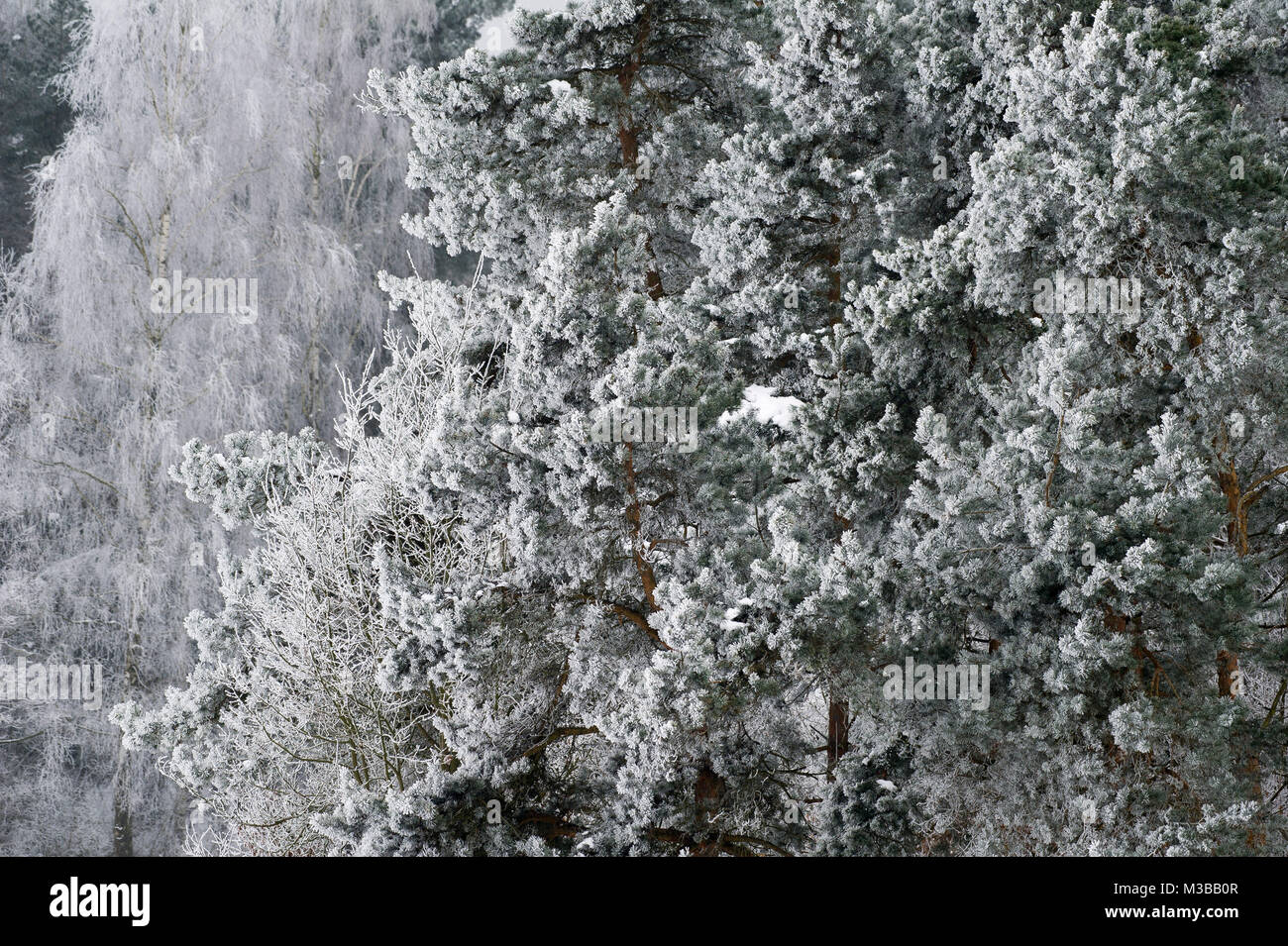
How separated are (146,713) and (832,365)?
6.35m

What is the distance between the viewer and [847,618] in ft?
25.4

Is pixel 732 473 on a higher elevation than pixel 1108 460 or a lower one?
higher

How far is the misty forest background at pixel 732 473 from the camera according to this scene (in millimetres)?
8117

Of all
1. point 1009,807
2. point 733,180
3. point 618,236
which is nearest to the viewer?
point 618,236

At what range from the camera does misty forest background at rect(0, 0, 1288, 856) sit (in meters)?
8.12

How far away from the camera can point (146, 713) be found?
11.4 meters

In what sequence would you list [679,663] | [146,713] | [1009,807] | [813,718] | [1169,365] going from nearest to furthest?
1. [679,663]
2. [1009,807]
3. [1169,365]
4. [146,713]
5. [813,718]

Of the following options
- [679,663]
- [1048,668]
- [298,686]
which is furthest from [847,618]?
[298,686]

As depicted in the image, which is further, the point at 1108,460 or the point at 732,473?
the point at 732,473

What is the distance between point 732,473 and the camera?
8.66m
